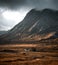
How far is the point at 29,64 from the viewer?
30.0 m

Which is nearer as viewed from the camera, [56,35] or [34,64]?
[34,64]

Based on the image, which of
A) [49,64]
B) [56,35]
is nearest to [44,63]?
[49,64]

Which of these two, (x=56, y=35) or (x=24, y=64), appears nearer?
(x=24, y=64)

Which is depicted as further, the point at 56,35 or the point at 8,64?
the point at 56,35

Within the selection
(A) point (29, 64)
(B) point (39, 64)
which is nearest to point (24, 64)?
(A) point (29, 64)

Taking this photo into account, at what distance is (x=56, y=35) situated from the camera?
7416 inches

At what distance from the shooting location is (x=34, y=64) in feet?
99.0

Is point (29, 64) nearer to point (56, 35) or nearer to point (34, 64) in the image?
point (34, 64)

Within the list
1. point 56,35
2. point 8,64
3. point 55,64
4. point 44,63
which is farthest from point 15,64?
point 56,35

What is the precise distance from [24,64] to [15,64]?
6.35 feet

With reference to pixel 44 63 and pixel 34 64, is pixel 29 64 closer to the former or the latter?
pixel 34 64

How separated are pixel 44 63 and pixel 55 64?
2.30 metres

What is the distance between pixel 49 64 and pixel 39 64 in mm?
2070

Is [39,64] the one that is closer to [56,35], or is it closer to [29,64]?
[29,64]
